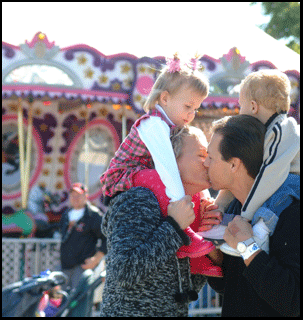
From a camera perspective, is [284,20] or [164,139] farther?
[284,20]

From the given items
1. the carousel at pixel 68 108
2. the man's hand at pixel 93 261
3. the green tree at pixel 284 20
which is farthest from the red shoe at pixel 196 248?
the green tree at pixel 284 20

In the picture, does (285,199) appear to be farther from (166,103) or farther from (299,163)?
(166,103)

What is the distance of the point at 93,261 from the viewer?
5262 millimetres

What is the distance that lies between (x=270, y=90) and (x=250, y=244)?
2.02 ft

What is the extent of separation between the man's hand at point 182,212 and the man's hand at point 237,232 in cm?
16

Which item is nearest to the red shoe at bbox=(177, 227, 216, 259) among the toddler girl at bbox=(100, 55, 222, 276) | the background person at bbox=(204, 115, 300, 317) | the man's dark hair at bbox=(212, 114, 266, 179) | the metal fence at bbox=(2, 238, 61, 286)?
the toddler girl at bbox=(100, 55, 222, 276)

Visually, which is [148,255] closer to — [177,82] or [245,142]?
[245,142]

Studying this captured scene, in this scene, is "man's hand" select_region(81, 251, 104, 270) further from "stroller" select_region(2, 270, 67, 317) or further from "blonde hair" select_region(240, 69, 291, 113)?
"blonde hair" select_region(240, 69, 291, 113)

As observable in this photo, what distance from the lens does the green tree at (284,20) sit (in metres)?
16.5

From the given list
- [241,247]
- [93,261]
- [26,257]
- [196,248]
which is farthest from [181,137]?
[26,257]

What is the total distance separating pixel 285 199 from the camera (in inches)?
64.4

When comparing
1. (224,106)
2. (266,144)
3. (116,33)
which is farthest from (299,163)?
(116,33)

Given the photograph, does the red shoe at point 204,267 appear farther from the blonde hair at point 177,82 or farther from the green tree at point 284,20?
the green tree at point 284,20

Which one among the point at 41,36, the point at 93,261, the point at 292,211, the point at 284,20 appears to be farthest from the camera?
the point at 284,20
